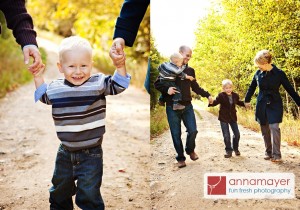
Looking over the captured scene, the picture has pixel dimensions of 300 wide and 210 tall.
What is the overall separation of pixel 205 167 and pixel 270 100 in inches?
21.2

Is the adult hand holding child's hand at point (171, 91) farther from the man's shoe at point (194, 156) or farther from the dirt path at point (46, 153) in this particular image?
the dirt path at point (46, 153)

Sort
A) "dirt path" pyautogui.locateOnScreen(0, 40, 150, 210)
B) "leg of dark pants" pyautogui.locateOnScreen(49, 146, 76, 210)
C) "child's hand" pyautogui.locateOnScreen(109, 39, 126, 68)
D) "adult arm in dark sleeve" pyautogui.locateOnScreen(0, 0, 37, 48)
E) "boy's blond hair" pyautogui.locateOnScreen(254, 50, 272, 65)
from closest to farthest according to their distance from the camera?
1. "child's hand" pyautogui.locateOnScreen(109, 39, 126, 68)
2. "leg of dark pants" pyautogui.locateOnScreen(49, 146, 76, 210)
3. "adult arm in dark sleeve" pyautogui.locateOnScreen(0, 0, 37, 48)
4. "boy's blond hair" pyautogui.locateOnScreen(254, 50, 272, 65)
5. "dirt path" pyautogui.locateOnScreen(0, 40, 150, 210)

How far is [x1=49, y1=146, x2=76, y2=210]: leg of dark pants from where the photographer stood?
2797mm

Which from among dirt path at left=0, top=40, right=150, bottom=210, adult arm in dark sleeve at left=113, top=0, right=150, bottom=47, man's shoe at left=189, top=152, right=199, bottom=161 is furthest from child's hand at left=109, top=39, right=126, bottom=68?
dirt path at left=0, top=40, right=150, bottom=210

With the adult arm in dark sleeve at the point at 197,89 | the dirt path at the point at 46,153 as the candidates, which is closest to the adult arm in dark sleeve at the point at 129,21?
the adult arm in dark sleeve at the point at 197,89

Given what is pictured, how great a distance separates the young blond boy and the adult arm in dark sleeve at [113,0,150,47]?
25cm

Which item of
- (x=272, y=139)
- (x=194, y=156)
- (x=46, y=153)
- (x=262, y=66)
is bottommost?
(x=46, y=153)

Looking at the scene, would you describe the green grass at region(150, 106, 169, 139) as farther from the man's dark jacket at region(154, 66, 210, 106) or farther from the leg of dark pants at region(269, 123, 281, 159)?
the leg of dark pants at region(269, 123, 281, 159)

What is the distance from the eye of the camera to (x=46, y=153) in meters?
4.88

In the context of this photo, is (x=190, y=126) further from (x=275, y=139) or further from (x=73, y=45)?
(x=73, y=45)

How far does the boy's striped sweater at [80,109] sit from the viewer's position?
2715mm

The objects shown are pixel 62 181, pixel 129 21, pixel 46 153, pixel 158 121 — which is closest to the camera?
pixel 62 181

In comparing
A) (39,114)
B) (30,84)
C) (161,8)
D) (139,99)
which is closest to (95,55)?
(30,84)

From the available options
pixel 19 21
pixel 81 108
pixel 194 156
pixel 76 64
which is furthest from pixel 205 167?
pixel 19 21
